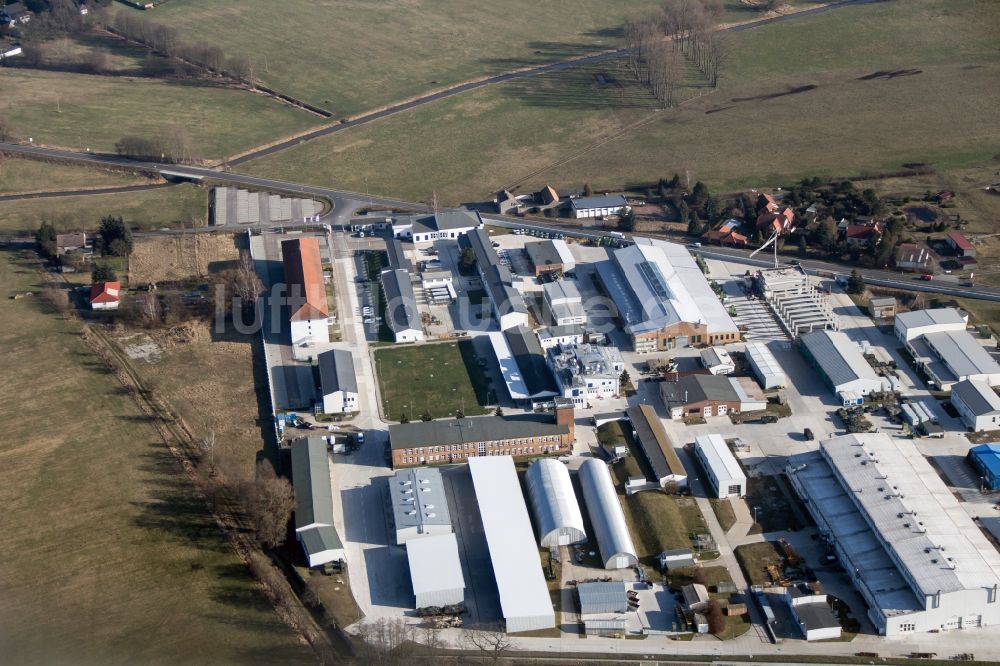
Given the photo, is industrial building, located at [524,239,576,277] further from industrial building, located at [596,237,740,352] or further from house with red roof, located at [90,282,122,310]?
house with red roof, located at [90,282,122,310]

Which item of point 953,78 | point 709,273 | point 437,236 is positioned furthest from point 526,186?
point 953,78

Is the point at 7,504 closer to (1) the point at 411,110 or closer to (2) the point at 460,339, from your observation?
(2) the point at 460,339

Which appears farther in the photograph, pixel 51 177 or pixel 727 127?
pixel 727 127

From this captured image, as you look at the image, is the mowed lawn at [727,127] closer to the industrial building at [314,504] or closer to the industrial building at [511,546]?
the industrial building at [314,504]

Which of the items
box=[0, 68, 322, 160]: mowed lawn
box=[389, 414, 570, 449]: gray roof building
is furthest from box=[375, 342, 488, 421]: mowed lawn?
box=[0, 68, 322, 160]: mowed lawn

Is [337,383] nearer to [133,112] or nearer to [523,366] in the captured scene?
[523,366]

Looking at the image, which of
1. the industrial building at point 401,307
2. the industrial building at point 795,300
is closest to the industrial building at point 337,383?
the industrial building at point 401,307

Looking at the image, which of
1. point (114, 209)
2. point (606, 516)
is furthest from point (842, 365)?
point (114, 209)
